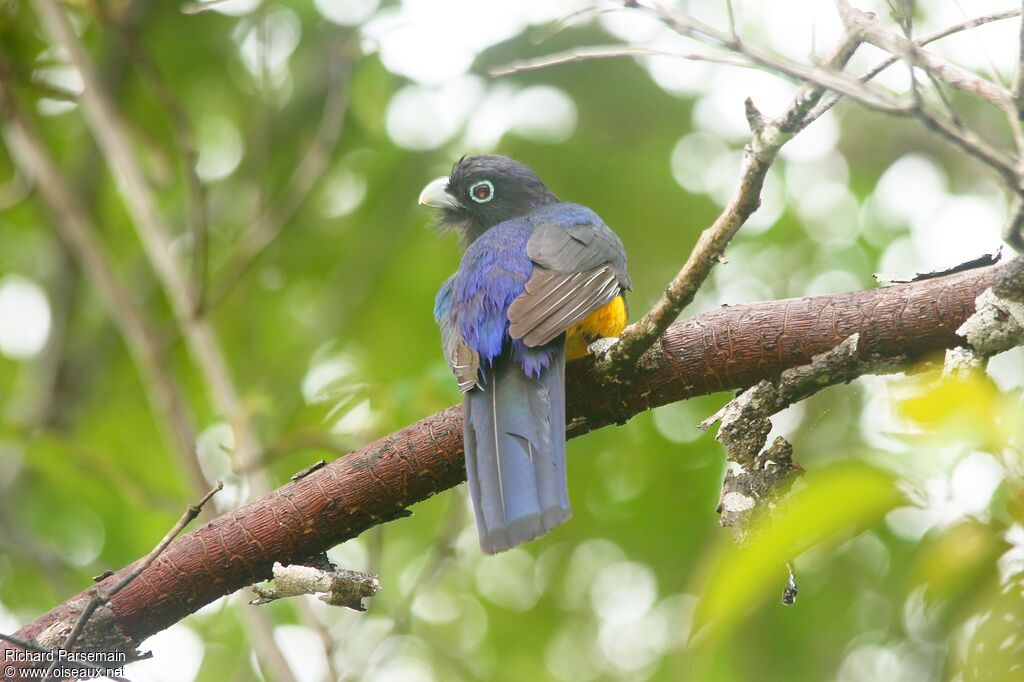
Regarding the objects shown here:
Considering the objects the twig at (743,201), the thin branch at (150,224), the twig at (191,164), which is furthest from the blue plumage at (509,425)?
the twig at (191,164)

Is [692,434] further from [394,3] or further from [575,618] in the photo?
[394,3]

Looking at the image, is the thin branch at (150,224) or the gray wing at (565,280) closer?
the gray wing at (565,280)

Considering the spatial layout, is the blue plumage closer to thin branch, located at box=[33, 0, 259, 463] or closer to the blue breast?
the blue breast

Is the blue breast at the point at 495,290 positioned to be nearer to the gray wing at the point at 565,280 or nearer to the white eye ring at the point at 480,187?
the gray wing at the point at 565,280

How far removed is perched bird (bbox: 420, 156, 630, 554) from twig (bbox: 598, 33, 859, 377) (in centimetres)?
47

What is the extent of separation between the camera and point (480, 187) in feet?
18.0

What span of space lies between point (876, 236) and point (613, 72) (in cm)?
176

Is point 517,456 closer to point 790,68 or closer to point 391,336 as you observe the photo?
point 790,68

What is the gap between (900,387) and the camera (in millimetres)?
1612

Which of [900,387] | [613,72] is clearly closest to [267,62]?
[613,72]

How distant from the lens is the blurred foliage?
18.4 ft

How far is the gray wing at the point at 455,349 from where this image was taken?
350cm

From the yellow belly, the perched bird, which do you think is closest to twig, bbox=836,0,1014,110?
the perched bird

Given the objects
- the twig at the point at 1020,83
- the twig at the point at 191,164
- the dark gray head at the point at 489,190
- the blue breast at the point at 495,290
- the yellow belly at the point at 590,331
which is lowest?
the twig at the point at 1020,83
